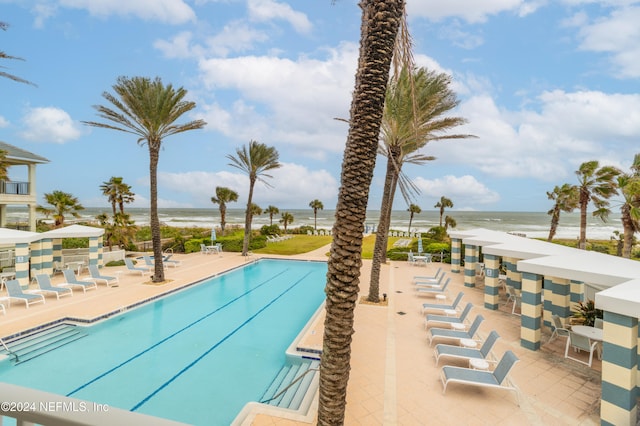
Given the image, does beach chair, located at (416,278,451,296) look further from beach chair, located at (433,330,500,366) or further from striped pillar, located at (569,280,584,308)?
beach chair, located at (433,330,500,366)

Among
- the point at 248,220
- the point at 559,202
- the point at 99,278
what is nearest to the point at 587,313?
the point at 99,278

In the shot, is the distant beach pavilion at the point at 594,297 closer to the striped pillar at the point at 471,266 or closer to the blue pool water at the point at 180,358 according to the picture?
the striped pillar at the point at 471,266

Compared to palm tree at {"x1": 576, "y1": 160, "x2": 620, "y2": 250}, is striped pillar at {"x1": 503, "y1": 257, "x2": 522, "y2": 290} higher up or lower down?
lower down

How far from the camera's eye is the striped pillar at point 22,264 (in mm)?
13695

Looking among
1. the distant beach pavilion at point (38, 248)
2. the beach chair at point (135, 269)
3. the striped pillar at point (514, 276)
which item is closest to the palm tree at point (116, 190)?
the distant beach pavilion at point (38, 248)

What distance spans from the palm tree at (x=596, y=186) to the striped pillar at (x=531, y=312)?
1504 cm

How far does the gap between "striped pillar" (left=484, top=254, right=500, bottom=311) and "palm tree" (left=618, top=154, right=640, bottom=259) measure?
8.51m

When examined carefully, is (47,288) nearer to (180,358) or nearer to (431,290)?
(180,358)

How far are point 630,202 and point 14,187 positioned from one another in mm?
35510

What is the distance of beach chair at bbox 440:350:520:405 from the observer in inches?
248

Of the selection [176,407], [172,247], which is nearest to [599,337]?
[176,407]

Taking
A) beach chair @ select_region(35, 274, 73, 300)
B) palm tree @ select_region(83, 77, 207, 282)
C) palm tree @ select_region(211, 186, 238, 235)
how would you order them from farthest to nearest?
A: palm tree @ select_region(211, 186, 238, 235) < palm tree @ select_region(83, 77, 207, 282) < beach chair @ select_region(35, 274, 73, 300)

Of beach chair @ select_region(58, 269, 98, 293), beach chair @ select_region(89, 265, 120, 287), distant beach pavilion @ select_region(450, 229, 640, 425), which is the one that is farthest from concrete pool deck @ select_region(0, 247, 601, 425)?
beach chair @ select_region(89, 265, 120, 287)

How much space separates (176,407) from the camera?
671 centimetres
